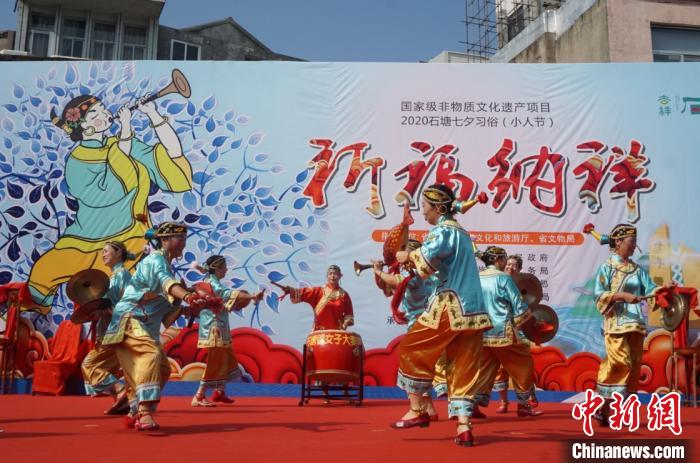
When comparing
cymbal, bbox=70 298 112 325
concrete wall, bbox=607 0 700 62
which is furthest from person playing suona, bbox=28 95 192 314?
concrete wall, bbox=607 0 700 62

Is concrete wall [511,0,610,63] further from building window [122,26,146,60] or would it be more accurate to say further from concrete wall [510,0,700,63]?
building window [122,26,146,60]

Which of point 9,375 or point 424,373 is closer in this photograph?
point 424,373

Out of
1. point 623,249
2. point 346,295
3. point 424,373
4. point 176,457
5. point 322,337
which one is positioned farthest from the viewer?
point 346,295

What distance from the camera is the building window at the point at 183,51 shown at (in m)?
19.1

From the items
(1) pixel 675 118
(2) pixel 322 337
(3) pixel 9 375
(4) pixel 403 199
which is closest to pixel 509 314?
(2) pixel 322 337

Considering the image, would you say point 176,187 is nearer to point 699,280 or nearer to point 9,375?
point 9,375

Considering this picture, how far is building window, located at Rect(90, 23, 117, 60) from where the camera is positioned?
1847 centimetres

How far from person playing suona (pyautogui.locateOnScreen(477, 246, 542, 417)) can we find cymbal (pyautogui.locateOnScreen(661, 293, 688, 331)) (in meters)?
1.05

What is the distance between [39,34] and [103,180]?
11.7m

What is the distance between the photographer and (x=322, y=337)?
6.88 m

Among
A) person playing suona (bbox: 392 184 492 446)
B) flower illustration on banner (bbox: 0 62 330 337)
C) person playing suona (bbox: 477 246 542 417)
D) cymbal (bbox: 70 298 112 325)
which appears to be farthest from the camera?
flower illustration on banner (bbox: 0 62 330 337)

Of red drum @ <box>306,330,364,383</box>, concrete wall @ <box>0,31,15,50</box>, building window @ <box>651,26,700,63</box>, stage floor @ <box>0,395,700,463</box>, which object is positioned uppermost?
concrete wall @ <box>0,31,15,50</box>

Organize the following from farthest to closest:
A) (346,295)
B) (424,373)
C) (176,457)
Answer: (346,295) → (424,373) → (176,457)

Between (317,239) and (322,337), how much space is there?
1962mm
